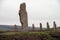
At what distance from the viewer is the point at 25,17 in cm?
1906

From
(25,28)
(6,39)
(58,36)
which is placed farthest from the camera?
(25,28)

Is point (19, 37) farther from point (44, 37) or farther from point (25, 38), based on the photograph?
point (44, 37)

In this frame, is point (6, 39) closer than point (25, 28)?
Yes

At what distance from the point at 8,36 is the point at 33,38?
1.65 metres

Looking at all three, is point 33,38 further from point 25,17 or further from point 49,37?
point 25,17

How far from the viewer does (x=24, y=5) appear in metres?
19.1

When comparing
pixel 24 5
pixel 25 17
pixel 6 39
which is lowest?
pixel 6 39

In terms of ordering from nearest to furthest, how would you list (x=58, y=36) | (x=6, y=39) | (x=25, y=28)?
(x=6, y=39) → (x=58, y=36) → (x=25, y=28)

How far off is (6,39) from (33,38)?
1770 mm

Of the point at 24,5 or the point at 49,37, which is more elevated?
the point at 24,5

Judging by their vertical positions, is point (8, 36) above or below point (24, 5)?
below

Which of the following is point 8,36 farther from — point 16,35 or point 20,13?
point 20,13

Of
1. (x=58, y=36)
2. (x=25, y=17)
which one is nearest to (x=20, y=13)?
(x=25, y=17)

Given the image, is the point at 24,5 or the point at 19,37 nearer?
the point at 19,37
